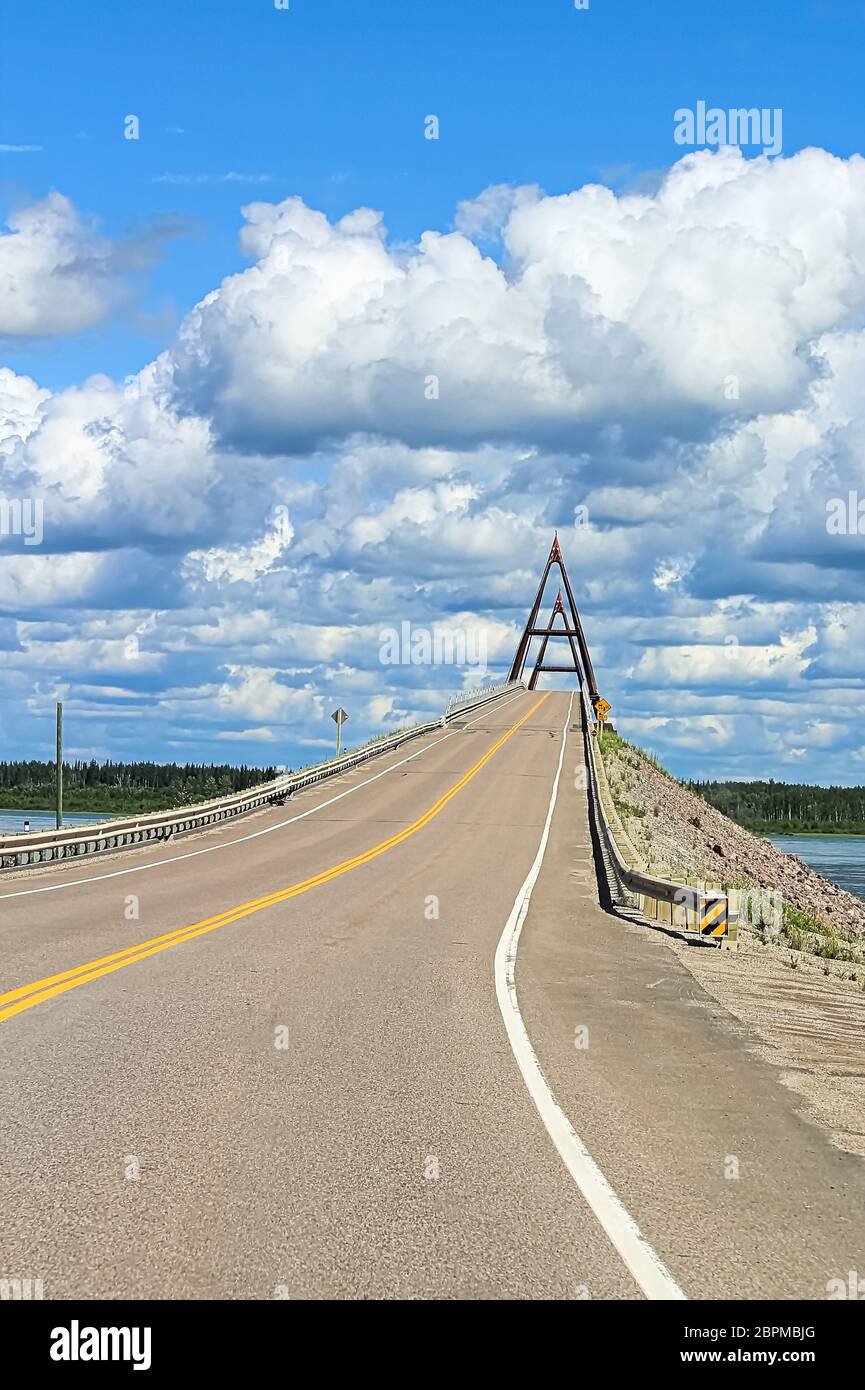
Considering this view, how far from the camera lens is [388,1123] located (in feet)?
25.1

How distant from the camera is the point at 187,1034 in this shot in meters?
9.98

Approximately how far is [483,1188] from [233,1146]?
131 cm

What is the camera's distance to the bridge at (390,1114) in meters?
5.42

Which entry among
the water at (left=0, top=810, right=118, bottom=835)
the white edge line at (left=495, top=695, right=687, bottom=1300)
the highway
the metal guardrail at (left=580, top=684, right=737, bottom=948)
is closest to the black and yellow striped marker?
the metal guardrail at (left=580, top=684, right=737, bottom=948)

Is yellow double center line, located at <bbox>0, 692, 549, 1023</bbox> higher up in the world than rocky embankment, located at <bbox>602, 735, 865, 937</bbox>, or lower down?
higher up

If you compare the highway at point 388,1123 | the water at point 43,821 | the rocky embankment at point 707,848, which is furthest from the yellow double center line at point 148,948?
the water at point 43,821

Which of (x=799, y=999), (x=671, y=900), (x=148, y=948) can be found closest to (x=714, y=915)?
(x=671, y=900)

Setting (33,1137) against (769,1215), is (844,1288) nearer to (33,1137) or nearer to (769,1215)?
(769,1215)

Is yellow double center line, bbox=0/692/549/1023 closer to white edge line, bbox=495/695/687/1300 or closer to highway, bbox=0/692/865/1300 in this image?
highway, bbox=0/692/865/1300

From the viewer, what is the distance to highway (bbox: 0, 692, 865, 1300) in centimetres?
540

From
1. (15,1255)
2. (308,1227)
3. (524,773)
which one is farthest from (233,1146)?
(524,773)

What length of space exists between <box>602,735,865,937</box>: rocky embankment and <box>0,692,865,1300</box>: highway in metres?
14.3

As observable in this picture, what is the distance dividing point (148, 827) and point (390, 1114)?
26360 millimetres
